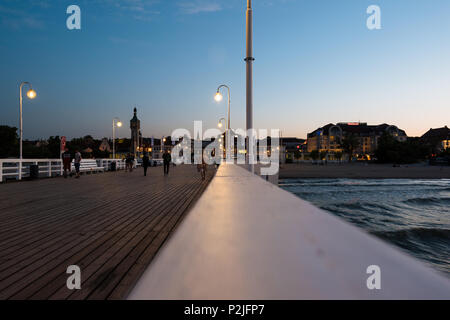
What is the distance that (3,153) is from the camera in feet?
264

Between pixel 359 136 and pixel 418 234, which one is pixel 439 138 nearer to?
pixel 359 136

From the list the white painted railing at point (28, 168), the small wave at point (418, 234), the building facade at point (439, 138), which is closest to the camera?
the small wave at point (418, 234)

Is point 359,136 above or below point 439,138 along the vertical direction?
above

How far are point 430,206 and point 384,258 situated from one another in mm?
17146

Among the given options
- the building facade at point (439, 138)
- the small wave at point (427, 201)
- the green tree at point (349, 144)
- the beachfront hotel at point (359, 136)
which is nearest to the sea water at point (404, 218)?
the small wave at point (427, 201)

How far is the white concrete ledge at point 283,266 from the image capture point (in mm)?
1488

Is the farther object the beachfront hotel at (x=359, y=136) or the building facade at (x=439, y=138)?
the building facade at (x=439, y=138)

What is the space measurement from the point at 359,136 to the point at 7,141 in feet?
468

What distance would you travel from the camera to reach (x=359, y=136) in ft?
456

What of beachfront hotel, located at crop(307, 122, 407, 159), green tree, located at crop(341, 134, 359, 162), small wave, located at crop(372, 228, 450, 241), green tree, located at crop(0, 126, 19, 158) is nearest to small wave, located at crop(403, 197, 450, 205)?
small wave, located at crop(372, 228, 450, 241)

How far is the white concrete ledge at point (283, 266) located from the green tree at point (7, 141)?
327 feet

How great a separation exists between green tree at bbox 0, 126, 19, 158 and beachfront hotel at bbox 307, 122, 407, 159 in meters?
120

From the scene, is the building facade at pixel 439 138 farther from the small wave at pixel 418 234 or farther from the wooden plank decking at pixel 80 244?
the wooden plank decking at pixel 80 244

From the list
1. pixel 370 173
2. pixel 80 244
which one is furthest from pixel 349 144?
pixel 80 244
